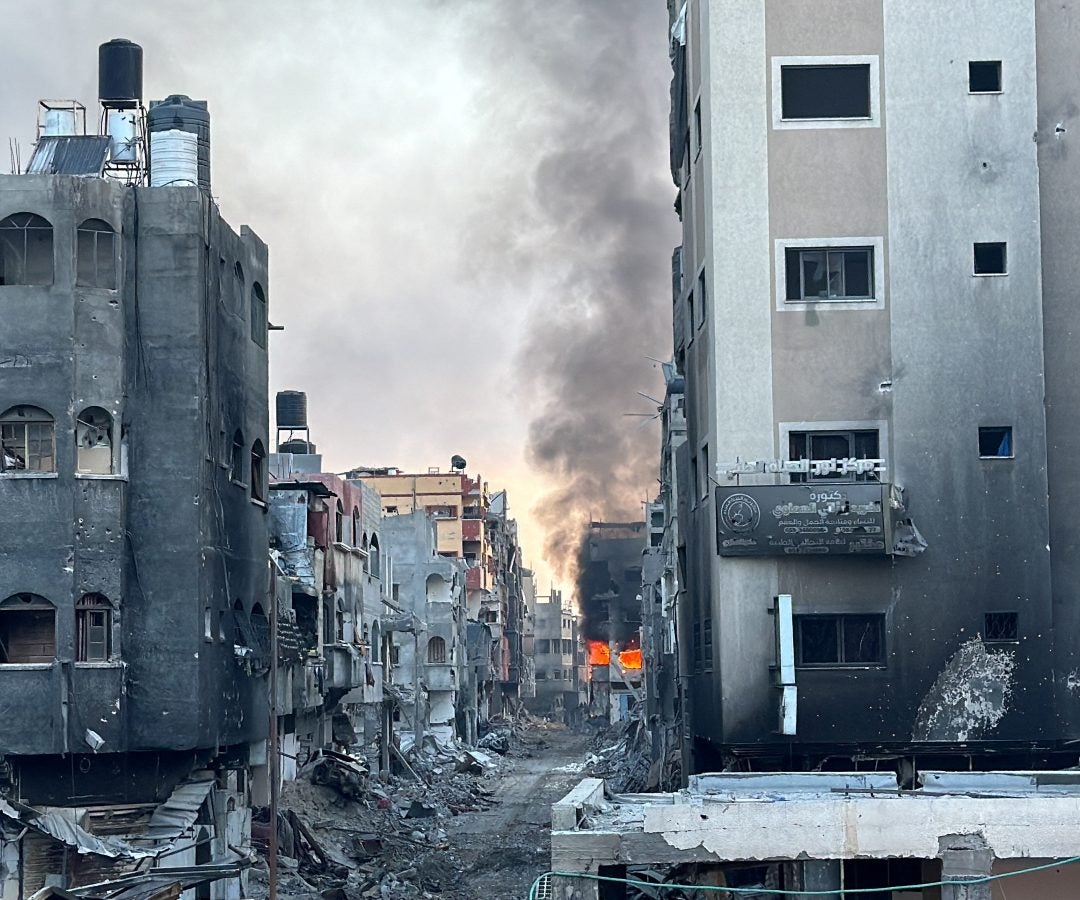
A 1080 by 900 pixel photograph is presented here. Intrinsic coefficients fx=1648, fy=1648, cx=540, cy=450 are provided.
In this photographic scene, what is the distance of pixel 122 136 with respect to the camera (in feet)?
146

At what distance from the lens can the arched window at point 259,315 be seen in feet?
152

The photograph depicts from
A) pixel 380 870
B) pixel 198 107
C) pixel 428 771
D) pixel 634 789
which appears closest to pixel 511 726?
pixel 428 771

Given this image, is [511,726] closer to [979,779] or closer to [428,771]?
[428,771]

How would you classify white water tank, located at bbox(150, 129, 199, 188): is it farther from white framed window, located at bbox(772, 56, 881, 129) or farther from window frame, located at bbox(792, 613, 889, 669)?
window frame, located at bbox(792, 613, 889, 669)

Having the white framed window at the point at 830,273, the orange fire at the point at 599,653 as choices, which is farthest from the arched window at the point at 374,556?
the orange fire at the point at 599,653

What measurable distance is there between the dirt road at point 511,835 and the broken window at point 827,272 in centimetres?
1854

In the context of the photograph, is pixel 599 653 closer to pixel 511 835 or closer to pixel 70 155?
pixel 511 835

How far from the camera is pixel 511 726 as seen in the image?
13700 cm

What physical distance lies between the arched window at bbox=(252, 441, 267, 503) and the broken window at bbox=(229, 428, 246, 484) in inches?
50.7

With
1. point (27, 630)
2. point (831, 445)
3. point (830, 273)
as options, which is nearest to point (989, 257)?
point (830, 273)

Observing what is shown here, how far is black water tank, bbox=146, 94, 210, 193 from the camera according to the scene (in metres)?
43.5

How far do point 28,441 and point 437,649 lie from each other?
67.6 m

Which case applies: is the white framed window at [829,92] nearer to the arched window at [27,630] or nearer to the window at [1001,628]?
the window at [1001,628]

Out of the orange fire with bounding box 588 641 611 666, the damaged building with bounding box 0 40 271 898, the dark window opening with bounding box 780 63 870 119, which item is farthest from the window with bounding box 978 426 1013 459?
the orange fire with bounding box 588 641 611 666
